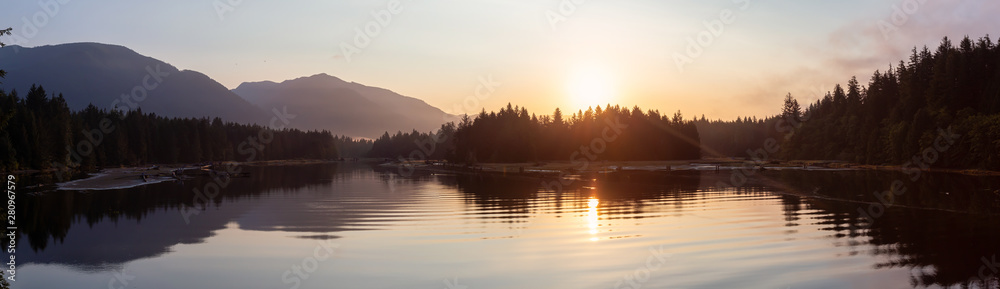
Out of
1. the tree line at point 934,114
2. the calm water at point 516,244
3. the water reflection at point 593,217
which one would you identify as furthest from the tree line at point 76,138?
the tree line at point 934,114

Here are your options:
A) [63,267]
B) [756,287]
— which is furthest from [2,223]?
[756,287]

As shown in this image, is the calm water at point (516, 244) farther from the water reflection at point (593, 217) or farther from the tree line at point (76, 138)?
the tree line at point (76, 138)

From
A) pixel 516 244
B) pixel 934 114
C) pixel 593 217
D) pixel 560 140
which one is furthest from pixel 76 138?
pixel 934 114

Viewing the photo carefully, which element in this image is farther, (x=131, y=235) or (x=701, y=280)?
(x=131, y=235)

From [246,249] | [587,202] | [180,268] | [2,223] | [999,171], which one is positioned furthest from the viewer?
[999,171]

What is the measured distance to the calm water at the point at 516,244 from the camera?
2217cm

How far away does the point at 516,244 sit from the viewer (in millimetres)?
29703

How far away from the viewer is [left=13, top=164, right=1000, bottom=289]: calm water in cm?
2217

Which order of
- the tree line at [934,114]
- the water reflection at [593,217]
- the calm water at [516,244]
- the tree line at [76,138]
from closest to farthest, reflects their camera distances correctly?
1. the calm water at [516,244]
2. the water reflection at [593,217]
3. the tree line at [934,114]
4. the tree line at [76,138]

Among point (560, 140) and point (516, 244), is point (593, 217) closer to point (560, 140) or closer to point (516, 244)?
point (516, 244)

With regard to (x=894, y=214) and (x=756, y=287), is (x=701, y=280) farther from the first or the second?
(x=894, y=214)

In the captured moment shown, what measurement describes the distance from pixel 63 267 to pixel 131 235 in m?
9.13

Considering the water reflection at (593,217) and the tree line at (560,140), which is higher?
the tree line at (560,140)

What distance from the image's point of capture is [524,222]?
3862 centimetres
